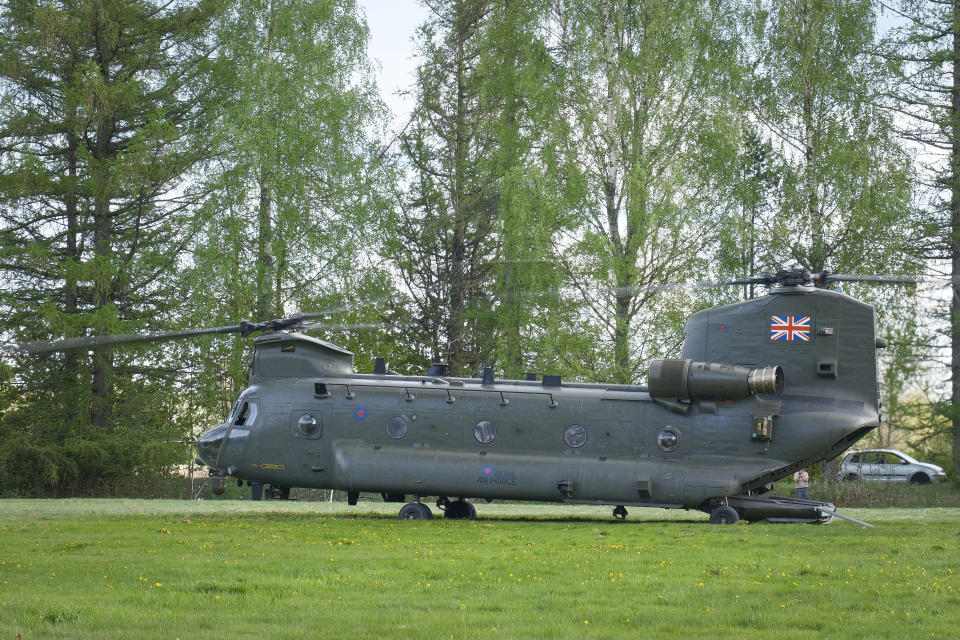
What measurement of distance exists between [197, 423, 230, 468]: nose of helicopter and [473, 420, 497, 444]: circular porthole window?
211 inches

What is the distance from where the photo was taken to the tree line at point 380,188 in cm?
3203

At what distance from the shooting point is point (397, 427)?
21.0 metres

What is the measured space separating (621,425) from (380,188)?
62.5ft

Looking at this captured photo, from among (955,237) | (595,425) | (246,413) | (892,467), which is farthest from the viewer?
(892,467)

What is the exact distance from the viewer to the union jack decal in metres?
19.8

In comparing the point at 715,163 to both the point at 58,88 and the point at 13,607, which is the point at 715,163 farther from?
the point at 13,607

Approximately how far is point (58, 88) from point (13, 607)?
30.9m

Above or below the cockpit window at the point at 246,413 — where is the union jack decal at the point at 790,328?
above

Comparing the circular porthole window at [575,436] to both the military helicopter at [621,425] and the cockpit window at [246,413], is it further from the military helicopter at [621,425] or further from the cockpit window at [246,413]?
the cockpit window at [246,413]

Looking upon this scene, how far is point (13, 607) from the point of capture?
9234 millimetres

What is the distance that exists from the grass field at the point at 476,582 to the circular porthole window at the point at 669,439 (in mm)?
2311

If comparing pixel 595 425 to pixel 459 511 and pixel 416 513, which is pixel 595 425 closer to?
pixel 459 511

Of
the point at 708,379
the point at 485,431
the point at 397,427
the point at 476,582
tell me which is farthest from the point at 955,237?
the point at 476,582

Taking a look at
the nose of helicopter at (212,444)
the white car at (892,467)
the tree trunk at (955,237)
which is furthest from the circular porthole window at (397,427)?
the white car at (892,467)
